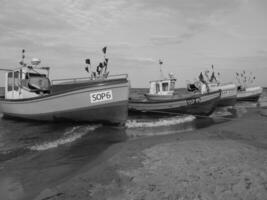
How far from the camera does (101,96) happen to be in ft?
35.1

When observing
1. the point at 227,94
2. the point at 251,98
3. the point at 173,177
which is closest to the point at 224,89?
the point at 227,94

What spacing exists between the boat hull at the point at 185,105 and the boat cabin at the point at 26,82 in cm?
626

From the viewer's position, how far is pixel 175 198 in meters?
3.60

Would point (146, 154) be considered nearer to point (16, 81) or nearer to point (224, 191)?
point (224, 191)

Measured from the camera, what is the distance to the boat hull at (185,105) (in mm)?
16828

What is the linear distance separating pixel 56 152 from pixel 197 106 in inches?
456

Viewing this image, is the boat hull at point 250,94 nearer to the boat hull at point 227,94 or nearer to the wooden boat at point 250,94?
the wooden boat at point 250,94

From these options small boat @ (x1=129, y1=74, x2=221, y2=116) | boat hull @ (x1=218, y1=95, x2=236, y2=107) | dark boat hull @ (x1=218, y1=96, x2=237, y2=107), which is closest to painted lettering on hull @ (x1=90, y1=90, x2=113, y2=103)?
small boat @ (x1=129, y1=74, x2=221, y2=116)

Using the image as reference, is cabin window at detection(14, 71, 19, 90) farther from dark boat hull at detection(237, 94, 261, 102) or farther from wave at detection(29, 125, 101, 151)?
dark boat hull at detection(237, 94, 261, 102)

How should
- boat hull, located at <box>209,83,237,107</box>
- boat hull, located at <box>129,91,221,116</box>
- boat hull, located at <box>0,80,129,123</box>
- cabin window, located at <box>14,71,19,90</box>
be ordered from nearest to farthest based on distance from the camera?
boat hull, located at <box>0,80,129,123</box> < cabin window, located at <box>14,71,19,90</box> < boat hull, located at <box>129,91,221,116</box> < boat hull, located at <box>209,83,237,107</box>

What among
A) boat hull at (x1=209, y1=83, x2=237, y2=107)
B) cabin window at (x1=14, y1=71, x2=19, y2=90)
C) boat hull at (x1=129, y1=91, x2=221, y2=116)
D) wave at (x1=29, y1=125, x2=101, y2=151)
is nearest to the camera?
wave at (x1=29, y1=125, x2=101, y2=151)

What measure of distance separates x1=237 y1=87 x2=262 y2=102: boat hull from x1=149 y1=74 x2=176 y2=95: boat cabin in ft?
43.6

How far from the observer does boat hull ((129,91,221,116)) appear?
55.2 feet

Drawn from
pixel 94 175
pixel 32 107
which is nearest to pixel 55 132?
pixel 32 107
